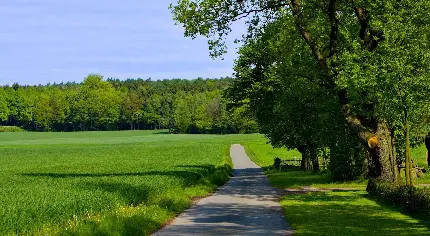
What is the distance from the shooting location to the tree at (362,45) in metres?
21.6

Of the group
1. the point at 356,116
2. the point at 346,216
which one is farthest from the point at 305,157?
the point at 346,216

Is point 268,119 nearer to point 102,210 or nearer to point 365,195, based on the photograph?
point 365,195

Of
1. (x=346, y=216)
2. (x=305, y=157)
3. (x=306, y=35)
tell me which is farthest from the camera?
(x=305, y=157)

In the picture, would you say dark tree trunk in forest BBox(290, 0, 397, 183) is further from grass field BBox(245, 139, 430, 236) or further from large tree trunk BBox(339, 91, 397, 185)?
grass field BBox(245, 139, 430, 236)

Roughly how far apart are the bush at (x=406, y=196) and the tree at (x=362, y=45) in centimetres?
220

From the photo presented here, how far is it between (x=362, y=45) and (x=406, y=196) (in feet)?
30.5

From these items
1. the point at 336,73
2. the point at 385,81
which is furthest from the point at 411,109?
the point at 336,73

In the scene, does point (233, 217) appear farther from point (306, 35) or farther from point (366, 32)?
point (366, 32)

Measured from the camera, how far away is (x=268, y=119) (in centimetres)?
4875

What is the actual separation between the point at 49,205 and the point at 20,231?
449cm

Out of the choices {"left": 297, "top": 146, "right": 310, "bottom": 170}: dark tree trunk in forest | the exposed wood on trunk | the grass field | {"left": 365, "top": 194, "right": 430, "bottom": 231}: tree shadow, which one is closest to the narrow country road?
the grass field

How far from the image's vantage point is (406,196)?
69.5 ft

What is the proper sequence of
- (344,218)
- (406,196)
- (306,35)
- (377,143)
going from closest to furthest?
1. (344,218)
2. (406,196)
3. (377,143)
4. (306,35)

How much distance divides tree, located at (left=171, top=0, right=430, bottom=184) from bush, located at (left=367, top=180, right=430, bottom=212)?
2201 mm
